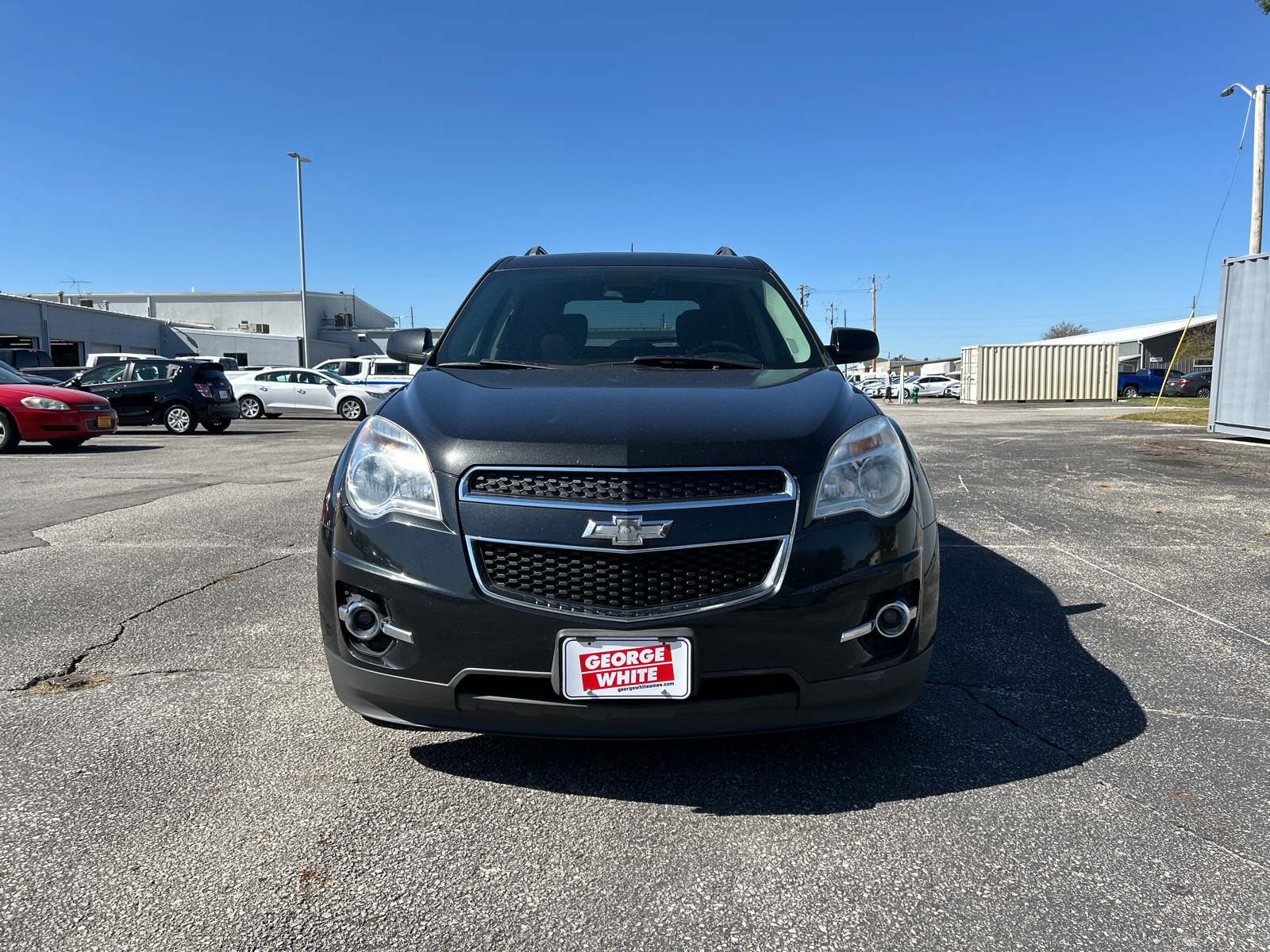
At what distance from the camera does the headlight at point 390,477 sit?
2.31 m

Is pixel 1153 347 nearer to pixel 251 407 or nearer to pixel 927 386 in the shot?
pixel 927 386

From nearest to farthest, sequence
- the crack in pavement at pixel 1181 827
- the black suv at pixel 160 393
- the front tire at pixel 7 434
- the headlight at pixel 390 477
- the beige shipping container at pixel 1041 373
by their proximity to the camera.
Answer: the crack in pavement at pixel 1181 827 < the headlight at pixel 390 477 < the front tire at pixel 7 434 < the black suv at pixel 160 393 < the beige shipping container at pixel 1041 373

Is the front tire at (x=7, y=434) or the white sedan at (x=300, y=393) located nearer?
the front tire at (x=7, y=434)

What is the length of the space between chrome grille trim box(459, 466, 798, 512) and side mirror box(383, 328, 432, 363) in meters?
1.70

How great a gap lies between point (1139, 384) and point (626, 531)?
5068cm

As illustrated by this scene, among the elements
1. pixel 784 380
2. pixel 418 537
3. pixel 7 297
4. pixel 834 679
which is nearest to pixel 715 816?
pixel 834 679

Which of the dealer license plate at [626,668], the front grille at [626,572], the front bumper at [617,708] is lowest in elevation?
the front bumper at [617,708]

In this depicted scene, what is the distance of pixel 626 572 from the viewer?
2162 millimetres

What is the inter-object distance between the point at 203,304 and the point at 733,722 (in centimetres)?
6859

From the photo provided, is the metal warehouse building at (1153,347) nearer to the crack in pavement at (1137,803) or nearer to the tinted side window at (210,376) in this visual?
the tinted side window at (210,376)

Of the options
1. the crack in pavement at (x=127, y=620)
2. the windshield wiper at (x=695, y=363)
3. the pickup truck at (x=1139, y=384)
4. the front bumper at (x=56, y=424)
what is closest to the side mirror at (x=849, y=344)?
the windshield wiper at (x=695, y=363)

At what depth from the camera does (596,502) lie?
2195 mm

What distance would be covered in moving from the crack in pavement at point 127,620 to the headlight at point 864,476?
292 centimetres

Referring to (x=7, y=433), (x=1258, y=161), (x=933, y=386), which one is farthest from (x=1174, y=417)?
(x=933, y=386)
